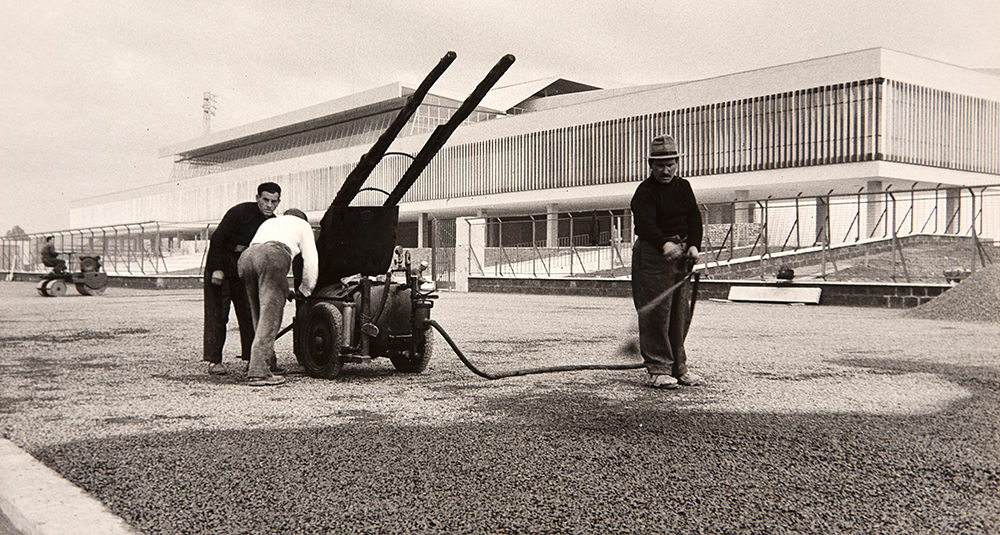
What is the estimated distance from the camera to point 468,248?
2975cm

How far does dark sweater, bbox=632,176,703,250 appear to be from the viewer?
639cm

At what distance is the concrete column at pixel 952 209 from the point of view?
62.3 feet

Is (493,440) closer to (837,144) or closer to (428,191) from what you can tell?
(837,144)

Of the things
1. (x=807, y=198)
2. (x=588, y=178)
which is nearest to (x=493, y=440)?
(x=807, y=198)

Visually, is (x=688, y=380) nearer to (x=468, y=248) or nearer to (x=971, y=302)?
(x=971, y=302)

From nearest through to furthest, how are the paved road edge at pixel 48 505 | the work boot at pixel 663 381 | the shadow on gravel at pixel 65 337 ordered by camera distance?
the paved road edge at pixel 48 505 < the work boot at pixel 663 381 < the shadow on gravel at pixel 65 337

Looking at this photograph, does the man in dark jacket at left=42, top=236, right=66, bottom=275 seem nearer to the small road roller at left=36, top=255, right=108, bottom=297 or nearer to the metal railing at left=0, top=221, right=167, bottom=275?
the small road roller at left=36, top=255, right=108, bottom=297

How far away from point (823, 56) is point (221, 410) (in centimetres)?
3913

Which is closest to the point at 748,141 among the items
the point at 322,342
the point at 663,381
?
the point at 663,381

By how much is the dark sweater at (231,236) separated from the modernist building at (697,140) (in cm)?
1661

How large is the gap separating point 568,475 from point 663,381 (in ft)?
9.40

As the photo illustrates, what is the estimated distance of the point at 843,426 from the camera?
16.3 feet

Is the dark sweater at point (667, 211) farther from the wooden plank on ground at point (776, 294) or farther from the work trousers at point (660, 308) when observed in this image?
the wooden plank on ground at point (776, 294)

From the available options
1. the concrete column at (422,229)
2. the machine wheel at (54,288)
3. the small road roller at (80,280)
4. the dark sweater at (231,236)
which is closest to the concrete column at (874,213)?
the dark sweater at (231,236)
